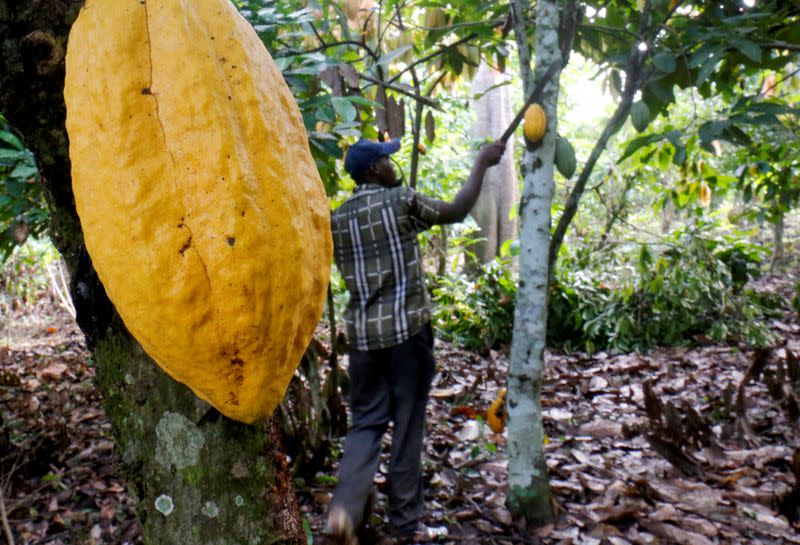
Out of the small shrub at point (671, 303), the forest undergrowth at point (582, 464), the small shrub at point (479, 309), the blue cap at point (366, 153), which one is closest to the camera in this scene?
the forest undergrowth at point (582, 464)

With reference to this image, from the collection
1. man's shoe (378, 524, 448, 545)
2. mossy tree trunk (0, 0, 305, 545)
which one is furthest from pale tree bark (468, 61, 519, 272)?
mossy tree trunk (0, 0, 305, 545)

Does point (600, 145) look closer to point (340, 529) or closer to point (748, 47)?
point (748, 47)

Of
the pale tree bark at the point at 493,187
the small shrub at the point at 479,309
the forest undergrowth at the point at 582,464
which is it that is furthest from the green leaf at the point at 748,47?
the pale tree bark at the point at 493,187

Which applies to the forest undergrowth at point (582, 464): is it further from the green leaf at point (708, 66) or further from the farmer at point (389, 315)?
the green leaf at point (708, 66)

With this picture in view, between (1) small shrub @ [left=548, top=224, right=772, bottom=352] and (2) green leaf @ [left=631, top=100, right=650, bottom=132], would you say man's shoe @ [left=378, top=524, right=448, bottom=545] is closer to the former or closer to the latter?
(2) green leaf @ [left=631, top=100, right=650, bottom=132]

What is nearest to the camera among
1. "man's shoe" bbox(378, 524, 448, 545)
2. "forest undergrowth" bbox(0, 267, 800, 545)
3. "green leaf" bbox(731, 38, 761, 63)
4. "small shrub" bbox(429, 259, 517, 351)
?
"green leaf" bbox(731, 38, 761, 63)

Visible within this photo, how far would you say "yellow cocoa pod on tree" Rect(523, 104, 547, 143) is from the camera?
5.74ft

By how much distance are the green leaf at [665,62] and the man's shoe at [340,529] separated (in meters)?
1.66

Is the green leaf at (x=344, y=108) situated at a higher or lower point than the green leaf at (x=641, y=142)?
higher

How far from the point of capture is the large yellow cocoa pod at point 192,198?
1.63ft

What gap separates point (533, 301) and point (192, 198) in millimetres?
1499

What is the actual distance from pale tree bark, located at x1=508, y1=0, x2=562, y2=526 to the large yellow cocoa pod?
1372 mm

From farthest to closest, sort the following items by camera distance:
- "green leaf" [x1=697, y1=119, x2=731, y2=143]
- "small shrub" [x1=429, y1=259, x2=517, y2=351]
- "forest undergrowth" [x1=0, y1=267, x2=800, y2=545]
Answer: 1. "small shrub" [x1=429, y1=259, x2=517, y2=351]
2. "forest undergrowth" [x1=0, y1=267, x2=800, y2=545]
3. "green leaf" [x1=697, y1=119, x2=731, y2=143]

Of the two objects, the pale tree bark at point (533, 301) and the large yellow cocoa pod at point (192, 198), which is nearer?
the large yellow cocoa pod at point (192, 198)
